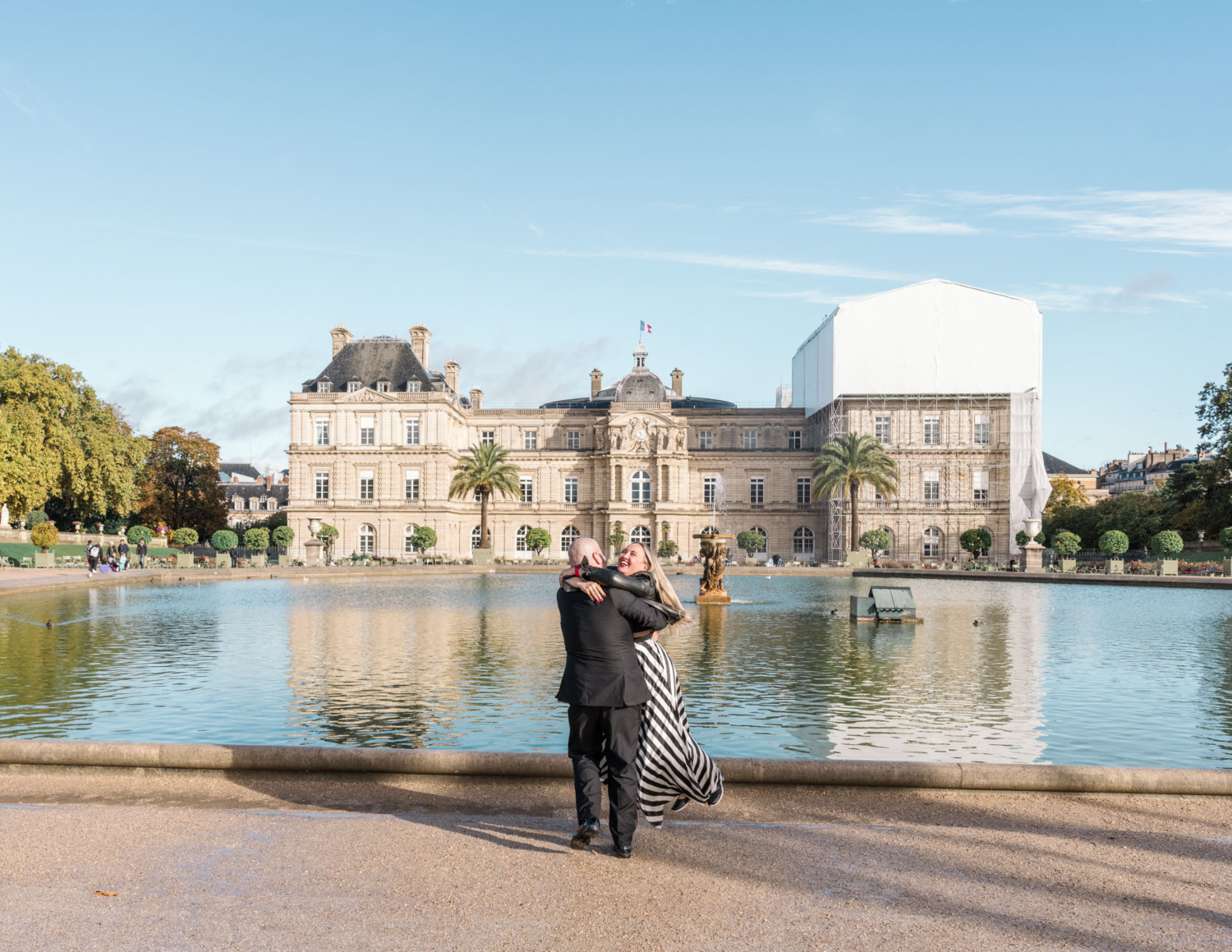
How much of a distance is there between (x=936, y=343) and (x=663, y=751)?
72209 millimetres

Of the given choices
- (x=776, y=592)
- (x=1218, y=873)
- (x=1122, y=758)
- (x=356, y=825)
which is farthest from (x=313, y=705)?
(x=776, y=592)

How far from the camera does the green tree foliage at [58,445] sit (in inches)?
2008

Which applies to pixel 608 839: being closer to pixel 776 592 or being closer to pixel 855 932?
pixel 855 932

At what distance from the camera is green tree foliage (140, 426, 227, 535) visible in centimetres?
7762

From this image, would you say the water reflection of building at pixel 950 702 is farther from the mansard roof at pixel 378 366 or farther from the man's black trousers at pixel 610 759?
the mansard roof at pixel 378 366

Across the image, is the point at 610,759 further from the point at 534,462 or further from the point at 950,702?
the point at 534,462

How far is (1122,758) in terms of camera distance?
1078cm

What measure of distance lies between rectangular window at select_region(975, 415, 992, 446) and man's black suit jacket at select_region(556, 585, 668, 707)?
7338 centimetres

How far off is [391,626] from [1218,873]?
18.9 metres

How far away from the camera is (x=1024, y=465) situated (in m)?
74.1

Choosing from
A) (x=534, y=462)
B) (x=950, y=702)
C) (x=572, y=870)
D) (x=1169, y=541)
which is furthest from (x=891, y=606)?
(x=534, y=462)

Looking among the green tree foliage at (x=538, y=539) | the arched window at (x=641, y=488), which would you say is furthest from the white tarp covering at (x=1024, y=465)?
the green tree foliage at (x=538, y=539)

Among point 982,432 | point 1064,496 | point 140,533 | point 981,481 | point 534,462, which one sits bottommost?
point 140,533

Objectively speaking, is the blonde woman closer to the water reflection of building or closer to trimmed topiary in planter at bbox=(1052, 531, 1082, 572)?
the water reflection of building
